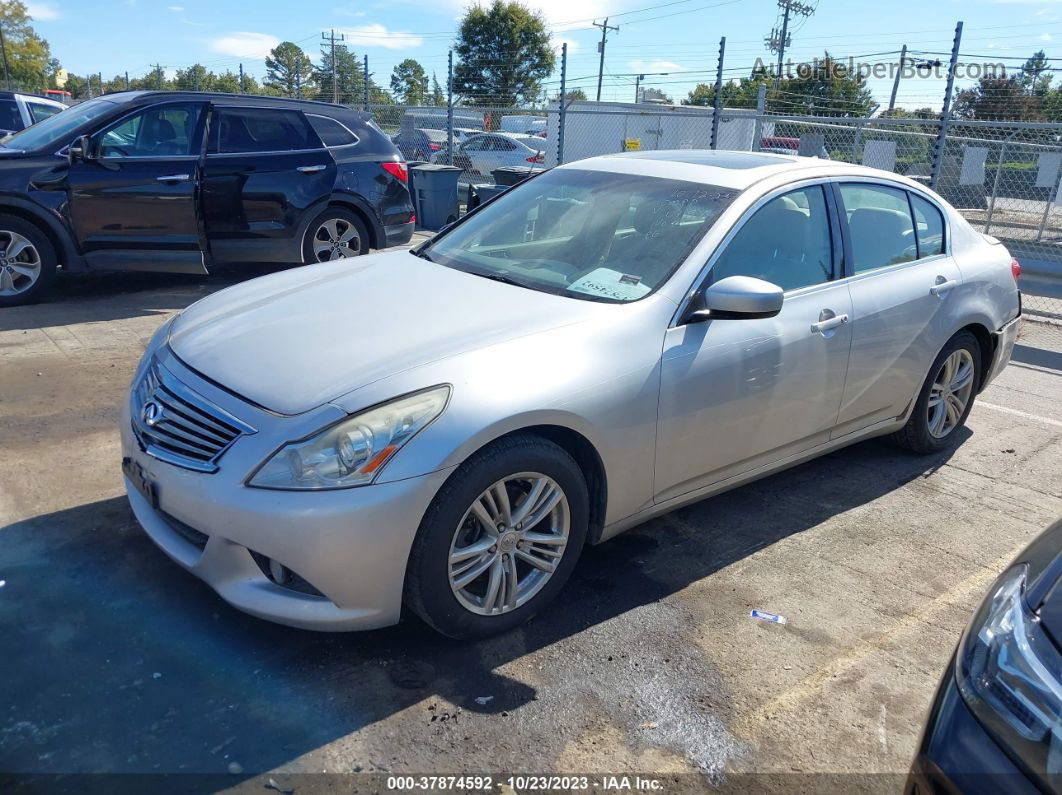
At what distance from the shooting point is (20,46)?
5881 centimetres

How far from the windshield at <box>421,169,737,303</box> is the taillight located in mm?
4560

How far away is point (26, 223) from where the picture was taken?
7.07 m

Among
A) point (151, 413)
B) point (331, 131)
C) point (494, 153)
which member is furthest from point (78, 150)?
point (494, 153)

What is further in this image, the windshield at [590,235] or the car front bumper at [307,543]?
the windshield at [590,235]

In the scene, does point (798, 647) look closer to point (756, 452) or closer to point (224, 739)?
point (756, 452)

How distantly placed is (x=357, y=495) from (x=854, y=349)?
258 cm

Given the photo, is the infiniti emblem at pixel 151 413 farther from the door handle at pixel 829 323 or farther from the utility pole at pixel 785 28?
the utility pole at pixel 785 28

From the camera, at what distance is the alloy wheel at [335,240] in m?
8.34

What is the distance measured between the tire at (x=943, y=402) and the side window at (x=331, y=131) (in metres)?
6.00

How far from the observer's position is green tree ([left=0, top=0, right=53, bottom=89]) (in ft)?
189

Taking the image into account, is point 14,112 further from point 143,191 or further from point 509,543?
point 509,543

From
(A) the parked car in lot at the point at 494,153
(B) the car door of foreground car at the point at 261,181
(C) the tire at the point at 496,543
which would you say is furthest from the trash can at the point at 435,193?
(C) the tire at the point at 496,543

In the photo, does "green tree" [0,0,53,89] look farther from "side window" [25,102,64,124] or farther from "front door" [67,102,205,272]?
"front door" [67,102,205,272]

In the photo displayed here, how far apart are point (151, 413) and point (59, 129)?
5.70 meters
